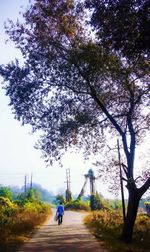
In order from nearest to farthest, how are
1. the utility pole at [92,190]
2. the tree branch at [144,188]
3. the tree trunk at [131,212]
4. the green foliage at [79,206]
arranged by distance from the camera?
1. the tree branch at [144,188]
2. the tree trunk at [131,212]
3. the utility pole at [92,190]
4. the green foliage at [79,206]

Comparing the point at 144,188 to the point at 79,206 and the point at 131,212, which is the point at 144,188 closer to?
the point at 131,212

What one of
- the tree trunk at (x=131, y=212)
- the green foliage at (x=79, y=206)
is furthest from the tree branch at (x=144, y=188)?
the green foliage at (x=79, y=206)

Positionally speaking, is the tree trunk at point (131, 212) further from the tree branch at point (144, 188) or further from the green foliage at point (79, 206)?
the green foliage at point (79, 206)

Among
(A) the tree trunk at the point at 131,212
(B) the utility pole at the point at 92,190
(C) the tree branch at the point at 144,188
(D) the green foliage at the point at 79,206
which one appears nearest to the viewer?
(C) the tree branch at the point at 144,188

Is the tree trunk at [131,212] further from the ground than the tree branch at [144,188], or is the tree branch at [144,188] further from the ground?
the tree branch at [144,188]

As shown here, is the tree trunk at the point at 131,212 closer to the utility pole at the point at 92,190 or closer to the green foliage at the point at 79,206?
the utility pole at the point at 92,190

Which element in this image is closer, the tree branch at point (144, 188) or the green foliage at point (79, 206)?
the tree branch at point (144, 188)

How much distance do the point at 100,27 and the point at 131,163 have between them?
9.82 m

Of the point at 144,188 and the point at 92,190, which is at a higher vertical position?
the point at 92,190

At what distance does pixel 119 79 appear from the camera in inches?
839

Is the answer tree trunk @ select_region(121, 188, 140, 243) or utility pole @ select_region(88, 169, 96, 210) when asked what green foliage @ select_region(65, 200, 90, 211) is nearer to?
utility pole @ select_region(88, 169, 96, 210)

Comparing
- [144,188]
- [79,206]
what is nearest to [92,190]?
[79,206]

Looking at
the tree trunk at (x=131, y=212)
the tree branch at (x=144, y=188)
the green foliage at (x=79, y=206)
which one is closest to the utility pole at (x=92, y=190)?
the green foliage at (x=79, y=206)

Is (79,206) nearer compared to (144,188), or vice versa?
(144,188)
